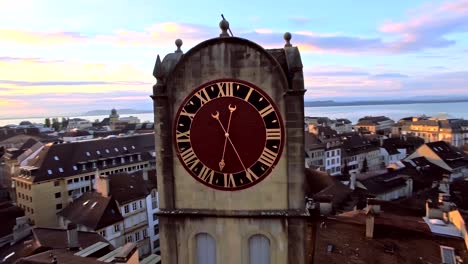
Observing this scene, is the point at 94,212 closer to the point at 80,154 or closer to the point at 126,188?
the point at 126,188

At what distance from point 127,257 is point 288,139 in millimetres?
12646

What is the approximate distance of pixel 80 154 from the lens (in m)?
72.6

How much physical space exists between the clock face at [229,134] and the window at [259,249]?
184cm

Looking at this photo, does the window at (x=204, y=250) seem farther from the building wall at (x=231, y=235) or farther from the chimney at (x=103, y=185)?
the chimney at (x=103, y=185)

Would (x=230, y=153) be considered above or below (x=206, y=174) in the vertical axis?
above

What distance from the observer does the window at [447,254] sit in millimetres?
23109

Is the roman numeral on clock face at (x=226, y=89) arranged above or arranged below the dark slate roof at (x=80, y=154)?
above

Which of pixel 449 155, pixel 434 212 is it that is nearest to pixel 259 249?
pixel 434 212

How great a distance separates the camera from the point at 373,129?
191 metres

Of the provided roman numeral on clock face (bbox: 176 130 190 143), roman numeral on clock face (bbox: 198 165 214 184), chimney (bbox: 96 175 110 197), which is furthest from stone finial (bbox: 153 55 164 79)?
chimney (bbox: 96 175 110 197)

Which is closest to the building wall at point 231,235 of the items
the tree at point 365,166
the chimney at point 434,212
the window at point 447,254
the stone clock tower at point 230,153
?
the stone clock tower at point 230,153

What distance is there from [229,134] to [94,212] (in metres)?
39.0

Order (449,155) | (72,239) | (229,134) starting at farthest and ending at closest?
1. (449,155)
2. (72,239)
3. (229,134)

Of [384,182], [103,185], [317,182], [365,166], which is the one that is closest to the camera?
[103,185]
